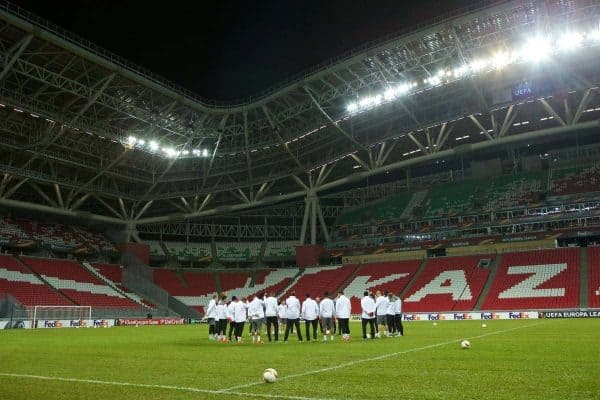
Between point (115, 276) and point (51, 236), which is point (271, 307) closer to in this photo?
point (115, 276)

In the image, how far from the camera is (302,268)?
64625 millimetres

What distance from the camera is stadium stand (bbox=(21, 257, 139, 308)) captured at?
50250 mm

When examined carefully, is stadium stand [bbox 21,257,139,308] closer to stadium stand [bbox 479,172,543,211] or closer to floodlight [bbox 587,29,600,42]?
stadium stand [bbox 479,172,543,211]

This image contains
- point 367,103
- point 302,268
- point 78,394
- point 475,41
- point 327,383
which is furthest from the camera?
point 302,268

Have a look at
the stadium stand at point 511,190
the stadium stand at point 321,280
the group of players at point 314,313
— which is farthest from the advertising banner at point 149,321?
the stadium stand at point 511,190

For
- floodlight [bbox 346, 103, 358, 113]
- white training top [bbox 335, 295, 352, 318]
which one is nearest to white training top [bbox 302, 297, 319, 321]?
white training top [bbox 335, 295, 352, 318]

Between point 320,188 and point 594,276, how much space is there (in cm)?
2889

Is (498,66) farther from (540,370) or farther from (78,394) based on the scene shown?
(78,394)

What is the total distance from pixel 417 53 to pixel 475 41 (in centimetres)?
447

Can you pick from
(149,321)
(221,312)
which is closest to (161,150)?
(149,321)

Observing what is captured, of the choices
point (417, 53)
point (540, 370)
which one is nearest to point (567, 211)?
point (417, 53)

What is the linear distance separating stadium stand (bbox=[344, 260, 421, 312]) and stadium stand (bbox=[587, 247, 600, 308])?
16.6 m

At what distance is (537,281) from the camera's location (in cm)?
4491

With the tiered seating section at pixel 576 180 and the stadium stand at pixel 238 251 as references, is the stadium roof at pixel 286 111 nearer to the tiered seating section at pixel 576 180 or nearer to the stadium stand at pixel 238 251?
the tiered seating section at pixel 576 180
